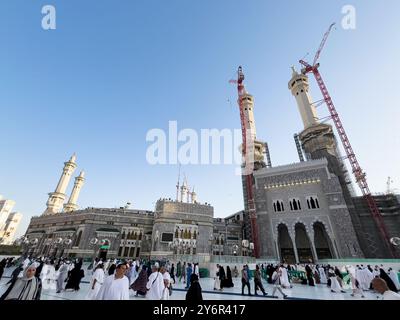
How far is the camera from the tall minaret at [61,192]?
4312 centimetres

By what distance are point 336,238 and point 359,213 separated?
6.28 metres

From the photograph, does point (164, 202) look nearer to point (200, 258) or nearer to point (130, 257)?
point (130, 257)

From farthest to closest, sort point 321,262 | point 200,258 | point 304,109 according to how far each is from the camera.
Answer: point 304,109 < point 321,262 < point 200,258

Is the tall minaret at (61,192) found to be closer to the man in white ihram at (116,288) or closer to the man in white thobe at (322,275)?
the man in white thobe at (322,275)

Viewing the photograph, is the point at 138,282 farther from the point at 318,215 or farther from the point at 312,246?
the point at 318,215

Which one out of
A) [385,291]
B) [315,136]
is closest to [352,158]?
[315,136]

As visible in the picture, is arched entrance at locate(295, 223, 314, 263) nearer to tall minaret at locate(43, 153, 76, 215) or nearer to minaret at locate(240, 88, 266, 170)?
minaret at locate(240, 88, 266, 170)

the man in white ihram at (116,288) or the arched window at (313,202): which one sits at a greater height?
the arched window at (313,202)

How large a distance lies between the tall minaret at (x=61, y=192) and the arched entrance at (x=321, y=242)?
1961 inches

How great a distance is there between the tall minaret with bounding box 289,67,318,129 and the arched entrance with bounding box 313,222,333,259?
16.6 m

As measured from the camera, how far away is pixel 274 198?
26578 millimetres

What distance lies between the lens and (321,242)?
2380cm

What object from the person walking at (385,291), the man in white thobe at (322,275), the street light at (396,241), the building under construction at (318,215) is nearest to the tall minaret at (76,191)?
the building under construction at (318,215)
